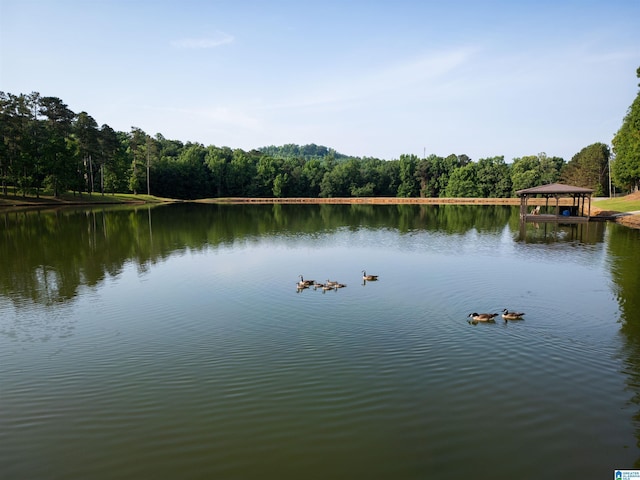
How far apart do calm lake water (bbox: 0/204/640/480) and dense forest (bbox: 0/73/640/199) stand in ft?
188

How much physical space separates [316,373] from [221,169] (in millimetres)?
114171

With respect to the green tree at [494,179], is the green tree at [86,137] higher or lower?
higher

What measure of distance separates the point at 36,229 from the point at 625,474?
46685 mm

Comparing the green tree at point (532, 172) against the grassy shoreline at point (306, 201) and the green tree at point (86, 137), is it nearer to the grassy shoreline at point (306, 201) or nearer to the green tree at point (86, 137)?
the grassy shoreline at point (306, 201)

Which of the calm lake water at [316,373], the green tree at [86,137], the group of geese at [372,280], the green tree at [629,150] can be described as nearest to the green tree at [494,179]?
the green tree at [629,150]

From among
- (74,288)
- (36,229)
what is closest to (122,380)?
(74,288)

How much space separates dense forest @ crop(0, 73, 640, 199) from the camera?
2813 inches

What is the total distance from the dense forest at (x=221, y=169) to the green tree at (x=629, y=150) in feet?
0.52

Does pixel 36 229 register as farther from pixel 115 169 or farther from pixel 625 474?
pixel 115 169

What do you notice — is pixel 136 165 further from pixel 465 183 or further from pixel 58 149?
pixel 465 183

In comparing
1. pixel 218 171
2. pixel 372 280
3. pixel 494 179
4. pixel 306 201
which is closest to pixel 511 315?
pixel 372 280

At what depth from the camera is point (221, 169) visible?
393ft

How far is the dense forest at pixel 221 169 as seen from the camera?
71.5m

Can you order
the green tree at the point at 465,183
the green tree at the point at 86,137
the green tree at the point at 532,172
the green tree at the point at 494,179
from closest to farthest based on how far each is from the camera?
the green tree at the point at 86,137, the green tree at the point at 532,172, the green tree at the point at 494,179, the green tree at the point at 465,183
